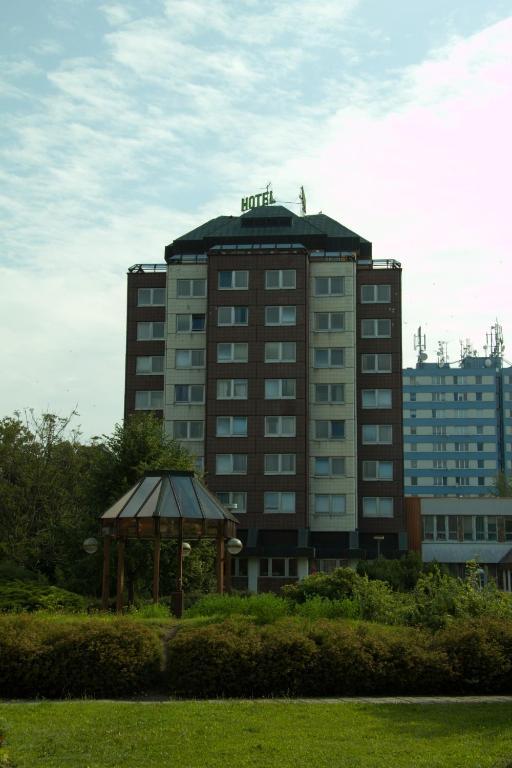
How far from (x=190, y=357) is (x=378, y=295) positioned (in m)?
14.5

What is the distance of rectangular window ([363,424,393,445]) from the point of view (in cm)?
7438

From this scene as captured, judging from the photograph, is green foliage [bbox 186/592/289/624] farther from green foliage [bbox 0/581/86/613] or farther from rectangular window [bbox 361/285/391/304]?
rectangular window [bbox 361/285/391/304]

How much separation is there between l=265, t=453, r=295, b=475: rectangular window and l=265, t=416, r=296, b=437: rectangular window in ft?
4.75

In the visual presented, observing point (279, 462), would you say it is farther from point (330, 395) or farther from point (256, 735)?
point (256, 735)

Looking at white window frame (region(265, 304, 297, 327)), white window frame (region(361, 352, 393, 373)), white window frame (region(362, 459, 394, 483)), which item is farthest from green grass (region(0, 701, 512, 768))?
white window frame (region(361, 352, 393, 373))

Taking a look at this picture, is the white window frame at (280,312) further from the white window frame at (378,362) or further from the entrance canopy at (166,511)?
the entrance canopy at (166,511)

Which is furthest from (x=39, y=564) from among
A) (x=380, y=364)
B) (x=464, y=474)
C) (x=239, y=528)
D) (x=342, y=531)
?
(x=464, y=474)

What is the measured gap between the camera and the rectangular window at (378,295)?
75875 mm

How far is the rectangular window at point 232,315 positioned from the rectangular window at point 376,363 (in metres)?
9.28

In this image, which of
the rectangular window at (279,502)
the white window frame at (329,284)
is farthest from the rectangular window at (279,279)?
the rectangular window at (279,502)

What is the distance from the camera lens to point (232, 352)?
240 ft

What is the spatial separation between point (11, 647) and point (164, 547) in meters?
20.7

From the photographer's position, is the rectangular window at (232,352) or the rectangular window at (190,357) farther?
the rectangular window at (190,357)

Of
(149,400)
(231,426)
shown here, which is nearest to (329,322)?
(231,426)
